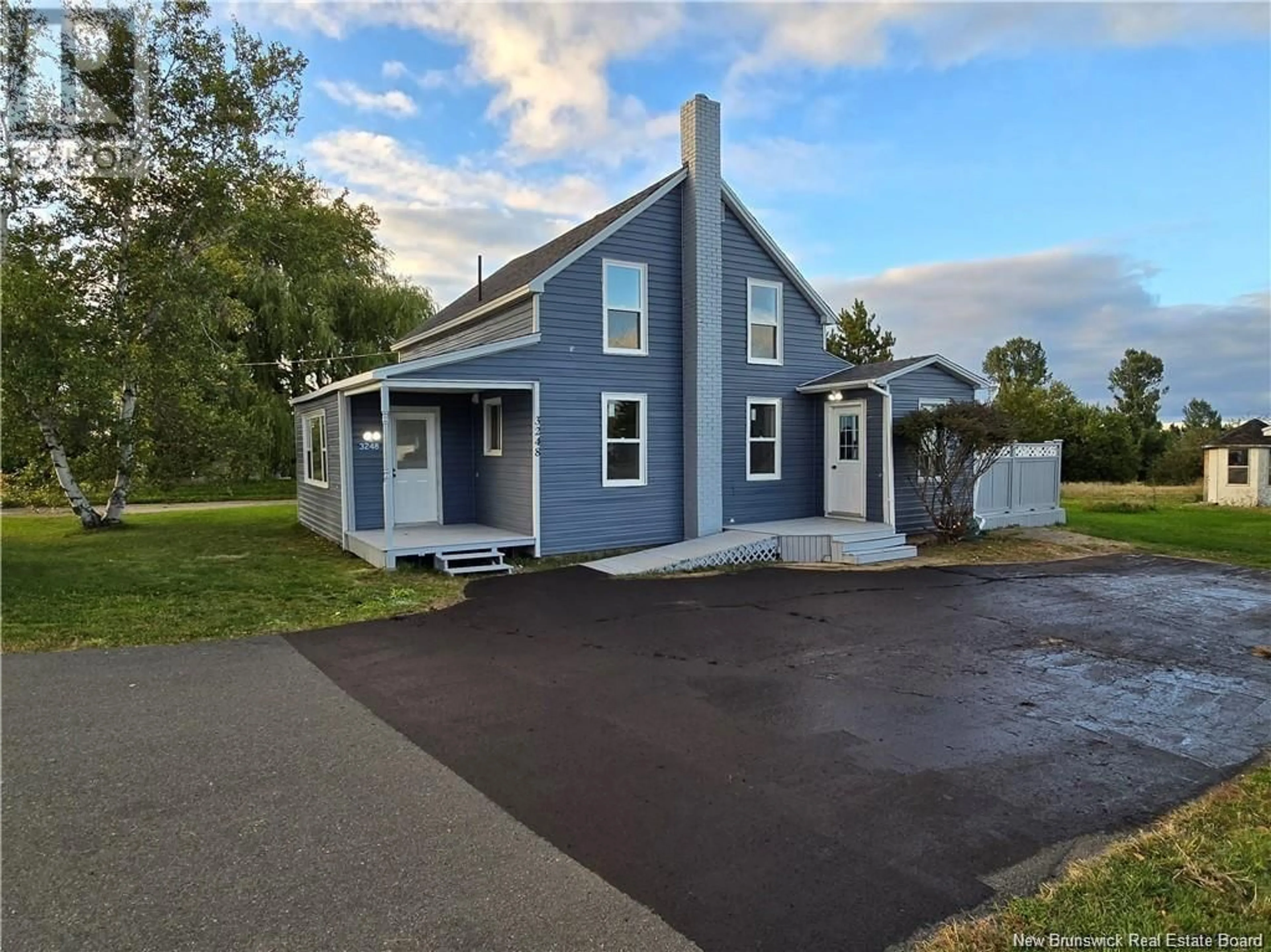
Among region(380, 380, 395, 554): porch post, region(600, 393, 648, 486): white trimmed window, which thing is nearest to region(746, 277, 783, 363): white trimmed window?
region(600, 393, 648, 486): white trimmed window

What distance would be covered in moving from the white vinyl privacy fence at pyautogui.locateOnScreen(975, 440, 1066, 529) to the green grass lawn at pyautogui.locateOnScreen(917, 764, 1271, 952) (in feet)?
38.6

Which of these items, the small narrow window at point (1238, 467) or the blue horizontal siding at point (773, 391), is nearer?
the blue horizontal siding at point (773, 391)

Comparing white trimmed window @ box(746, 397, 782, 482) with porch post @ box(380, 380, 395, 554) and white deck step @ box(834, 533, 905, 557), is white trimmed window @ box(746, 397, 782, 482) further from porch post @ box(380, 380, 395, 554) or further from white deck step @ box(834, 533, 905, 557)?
porch post @ box(380, 380, 395, 554)

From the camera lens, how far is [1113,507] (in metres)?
19.6

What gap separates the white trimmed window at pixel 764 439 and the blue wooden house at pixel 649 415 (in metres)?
0.04

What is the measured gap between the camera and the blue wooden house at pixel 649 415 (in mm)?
11359

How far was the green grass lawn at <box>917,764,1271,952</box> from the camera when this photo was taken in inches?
96.0

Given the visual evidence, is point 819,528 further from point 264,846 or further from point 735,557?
point 264,846

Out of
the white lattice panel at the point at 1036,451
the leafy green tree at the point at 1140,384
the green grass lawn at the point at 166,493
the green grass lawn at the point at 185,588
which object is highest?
Result: the leafy green tree at the point at 1140,384

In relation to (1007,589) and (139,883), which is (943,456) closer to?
(1007,589)

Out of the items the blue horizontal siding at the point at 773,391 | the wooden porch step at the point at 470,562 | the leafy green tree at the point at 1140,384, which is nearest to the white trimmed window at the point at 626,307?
the blue horizontal siding at the point at 773,391

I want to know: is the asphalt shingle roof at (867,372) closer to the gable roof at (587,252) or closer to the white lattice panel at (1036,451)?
the gable roof at (587,252)

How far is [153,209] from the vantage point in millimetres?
14406

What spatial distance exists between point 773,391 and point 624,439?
317cm
